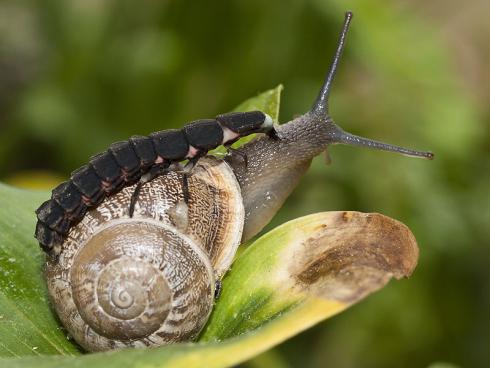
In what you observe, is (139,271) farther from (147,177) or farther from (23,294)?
(23,294)

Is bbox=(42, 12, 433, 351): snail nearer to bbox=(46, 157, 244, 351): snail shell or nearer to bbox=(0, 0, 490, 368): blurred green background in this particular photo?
bbox=(46, 157, 244, 351): snail shell

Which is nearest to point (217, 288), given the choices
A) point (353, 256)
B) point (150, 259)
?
point (150, 259)

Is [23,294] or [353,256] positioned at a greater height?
[353,256]

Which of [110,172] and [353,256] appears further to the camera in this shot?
[110,172]

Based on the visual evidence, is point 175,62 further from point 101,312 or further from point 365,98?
point 101,312

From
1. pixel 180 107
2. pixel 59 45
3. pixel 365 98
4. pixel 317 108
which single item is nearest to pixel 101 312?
pixel 317 108
